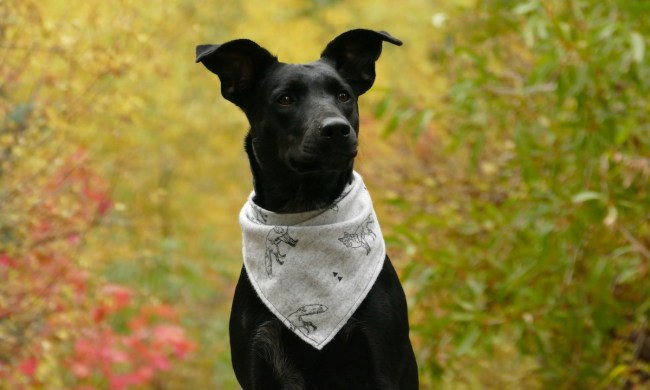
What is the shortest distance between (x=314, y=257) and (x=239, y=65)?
2.08ft

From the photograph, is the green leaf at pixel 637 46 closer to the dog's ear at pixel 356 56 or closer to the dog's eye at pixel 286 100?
the dog's ear at pixel 356 56

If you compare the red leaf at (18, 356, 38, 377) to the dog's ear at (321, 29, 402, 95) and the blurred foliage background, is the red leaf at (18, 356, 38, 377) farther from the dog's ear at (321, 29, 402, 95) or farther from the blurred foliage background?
the dog's ear at (321, 29, 402, 95)

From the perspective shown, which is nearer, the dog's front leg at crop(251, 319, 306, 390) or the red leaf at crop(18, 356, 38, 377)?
the dog's front leg at crop(251, 319, 306, 390)

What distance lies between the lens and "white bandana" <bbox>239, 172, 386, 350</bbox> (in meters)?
2.86

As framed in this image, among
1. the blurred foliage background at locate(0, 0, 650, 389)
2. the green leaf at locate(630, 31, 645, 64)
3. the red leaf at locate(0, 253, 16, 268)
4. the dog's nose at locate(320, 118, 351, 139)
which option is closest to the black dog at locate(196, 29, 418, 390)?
the dog's nose at locate(320, 118, 351, 139)

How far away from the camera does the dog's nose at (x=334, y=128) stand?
8.68 feet

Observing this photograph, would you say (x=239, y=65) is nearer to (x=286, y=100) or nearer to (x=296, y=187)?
(x=286, y=100)

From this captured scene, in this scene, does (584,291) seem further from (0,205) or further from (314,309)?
(0,205)

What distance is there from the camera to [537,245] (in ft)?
16.2

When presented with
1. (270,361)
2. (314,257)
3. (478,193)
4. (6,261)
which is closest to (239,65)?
(314,257)

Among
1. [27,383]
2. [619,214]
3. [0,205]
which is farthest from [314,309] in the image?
[27,383]

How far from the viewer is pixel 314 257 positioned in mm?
2953

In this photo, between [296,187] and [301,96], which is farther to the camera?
[296,187]

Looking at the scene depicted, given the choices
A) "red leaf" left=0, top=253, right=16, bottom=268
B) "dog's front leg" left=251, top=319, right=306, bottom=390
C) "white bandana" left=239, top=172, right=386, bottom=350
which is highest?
"white bandana" left=239, top=172, right=386, bottom=350
